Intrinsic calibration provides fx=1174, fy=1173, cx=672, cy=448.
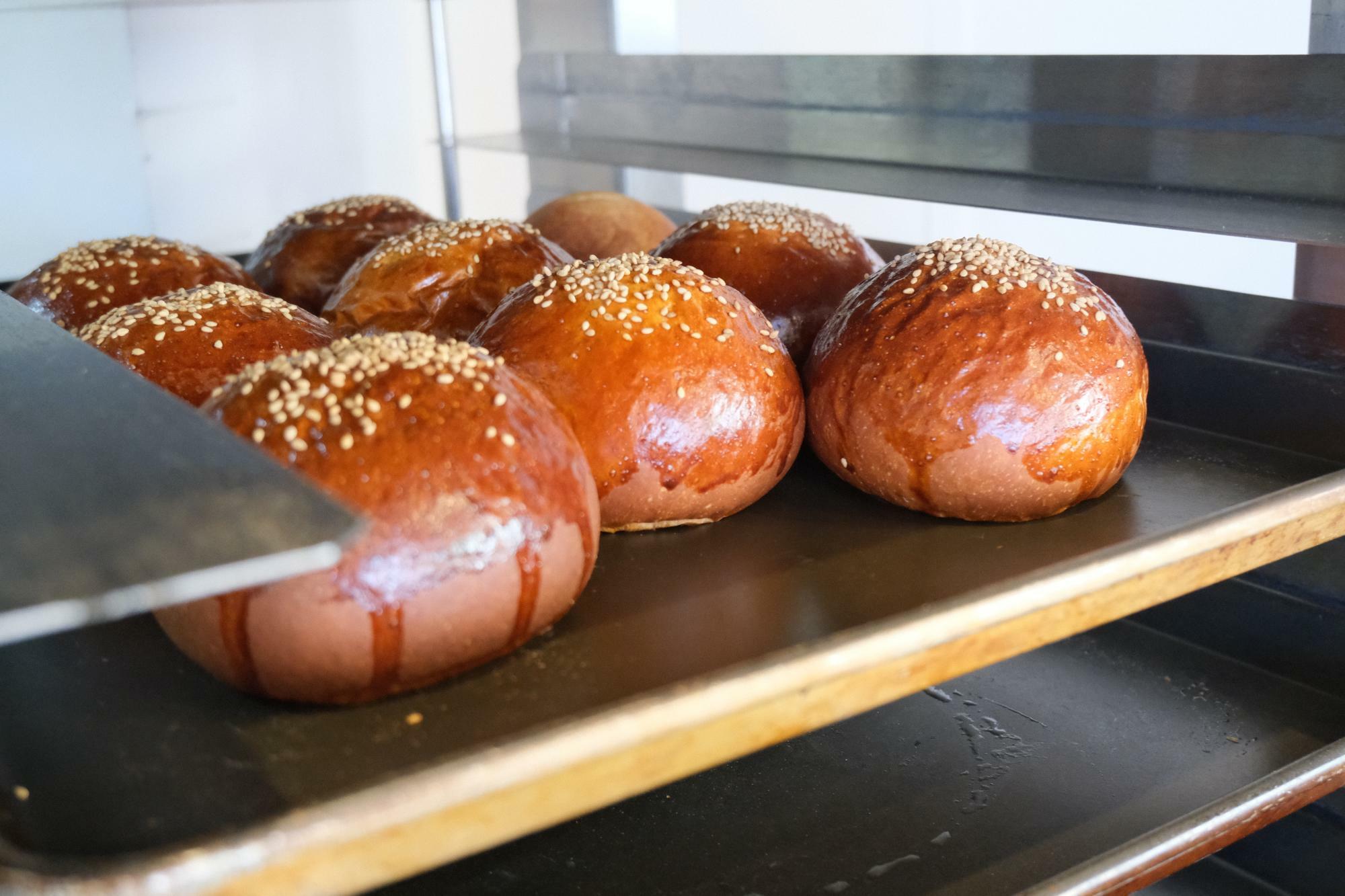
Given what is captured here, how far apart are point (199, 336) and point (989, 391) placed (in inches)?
32.8

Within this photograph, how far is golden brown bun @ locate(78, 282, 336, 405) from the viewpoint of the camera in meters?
1.24

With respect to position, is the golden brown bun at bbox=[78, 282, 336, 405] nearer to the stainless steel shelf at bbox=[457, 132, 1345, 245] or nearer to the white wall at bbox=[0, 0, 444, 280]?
the stainless steel shelf at bbox=[457, 132, 1345, 245]

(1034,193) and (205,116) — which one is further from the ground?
(205,116)

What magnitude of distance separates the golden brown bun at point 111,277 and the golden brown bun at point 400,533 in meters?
0.80

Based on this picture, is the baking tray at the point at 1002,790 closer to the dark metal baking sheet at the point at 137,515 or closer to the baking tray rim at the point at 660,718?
the baking tray rim at the point at 660,718

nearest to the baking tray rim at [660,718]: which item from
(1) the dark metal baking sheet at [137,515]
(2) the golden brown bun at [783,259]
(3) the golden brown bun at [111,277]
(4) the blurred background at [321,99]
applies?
(1) the dark metal baking sheet at [137,515]

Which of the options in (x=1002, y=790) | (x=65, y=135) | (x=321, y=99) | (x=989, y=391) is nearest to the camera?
(x=989, y=391)

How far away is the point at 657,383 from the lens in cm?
118

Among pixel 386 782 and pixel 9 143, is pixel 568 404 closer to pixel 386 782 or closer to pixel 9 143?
pixel 386 782

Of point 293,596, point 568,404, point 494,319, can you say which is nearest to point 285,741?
point 293,596

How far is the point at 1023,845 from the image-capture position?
122cm

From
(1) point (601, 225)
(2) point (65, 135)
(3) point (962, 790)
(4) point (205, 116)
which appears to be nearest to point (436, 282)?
(1) point (601, 225)

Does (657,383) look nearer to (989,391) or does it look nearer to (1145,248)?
(989,391)

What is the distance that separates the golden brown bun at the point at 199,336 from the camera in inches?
48.8
